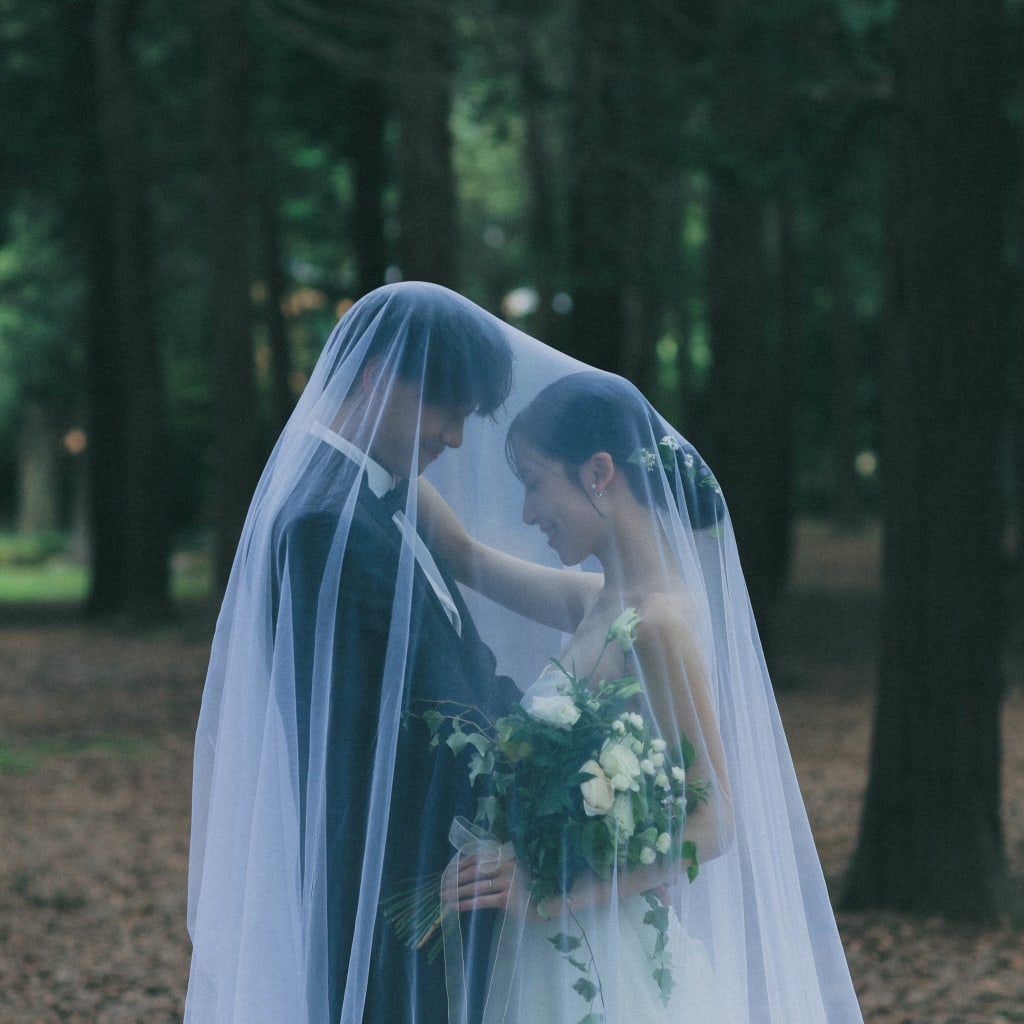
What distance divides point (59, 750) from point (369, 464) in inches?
411

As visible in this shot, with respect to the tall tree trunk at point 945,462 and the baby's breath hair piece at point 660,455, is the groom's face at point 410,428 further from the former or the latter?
the tall tree trunk at point 945,462

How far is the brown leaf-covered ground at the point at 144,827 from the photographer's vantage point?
6.25 m

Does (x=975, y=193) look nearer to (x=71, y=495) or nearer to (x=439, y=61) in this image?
(x=439, y=61)

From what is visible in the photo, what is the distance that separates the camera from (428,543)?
3035 mm

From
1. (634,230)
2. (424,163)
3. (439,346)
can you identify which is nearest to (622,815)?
(439,346)

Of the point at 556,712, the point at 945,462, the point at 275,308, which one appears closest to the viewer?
the point at 556,712

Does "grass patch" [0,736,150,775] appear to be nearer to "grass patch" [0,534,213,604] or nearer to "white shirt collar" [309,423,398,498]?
"white shirt collar" [309,423,398,498]

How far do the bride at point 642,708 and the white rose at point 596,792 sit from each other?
0.16m

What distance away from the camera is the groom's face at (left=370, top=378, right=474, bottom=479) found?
3.02 metres

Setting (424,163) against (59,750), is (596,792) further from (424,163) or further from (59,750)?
(424,163)

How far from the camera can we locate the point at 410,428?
9.96 ft

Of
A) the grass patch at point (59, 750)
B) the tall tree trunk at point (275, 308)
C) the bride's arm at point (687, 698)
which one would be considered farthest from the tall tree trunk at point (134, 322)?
the bride's arm at point (687, 698)

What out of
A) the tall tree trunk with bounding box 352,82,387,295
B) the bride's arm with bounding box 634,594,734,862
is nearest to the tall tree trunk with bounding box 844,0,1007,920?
the bride's arm with bounding box 634,594,734,862

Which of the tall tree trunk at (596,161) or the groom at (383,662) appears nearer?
the groom at (383,662)
